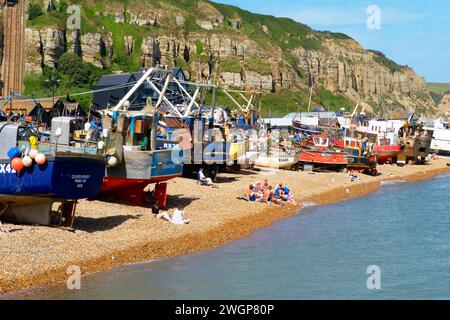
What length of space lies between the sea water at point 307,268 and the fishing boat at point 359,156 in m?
23.1

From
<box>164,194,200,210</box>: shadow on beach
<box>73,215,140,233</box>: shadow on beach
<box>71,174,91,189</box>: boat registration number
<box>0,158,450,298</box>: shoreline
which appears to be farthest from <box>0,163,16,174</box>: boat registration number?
<box>164,194,200,210</box>: shadow on beach

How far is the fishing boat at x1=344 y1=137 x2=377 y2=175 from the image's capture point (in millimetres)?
60125

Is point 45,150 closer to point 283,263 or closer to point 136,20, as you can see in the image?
point 283,263

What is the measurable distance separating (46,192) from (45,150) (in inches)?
61.6

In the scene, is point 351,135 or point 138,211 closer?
point 138,211

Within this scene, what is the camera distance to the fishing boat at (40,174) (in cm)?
2264

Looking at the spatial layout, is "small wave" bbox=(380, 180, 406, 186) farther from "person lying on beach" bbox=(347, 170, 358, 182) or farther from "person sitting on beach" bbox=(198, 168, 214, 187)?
"person sitting on beach" bbox=(198, 168, 214, 187)

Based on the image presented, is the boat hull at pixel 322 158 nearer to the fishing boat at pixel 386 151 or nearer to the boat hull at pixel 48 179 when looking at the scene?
the fishing boat at pixel 386 151

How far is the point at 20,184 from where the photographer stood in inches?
893

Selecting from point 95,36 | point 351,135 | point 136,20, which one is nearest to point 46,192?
point 351,135

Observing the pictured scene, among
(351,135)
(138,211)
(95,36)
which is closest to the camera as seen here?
(138,211)

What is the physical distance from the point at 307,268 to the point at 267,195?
1296 centimetres

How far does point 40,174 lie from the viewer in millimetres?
22703

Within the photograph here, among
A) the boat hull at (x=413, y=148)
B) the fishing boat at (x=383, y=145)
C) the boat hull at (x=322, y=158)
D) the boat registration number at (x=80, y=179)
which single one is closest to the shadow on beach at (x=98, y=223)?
the boat registration number at (x=80, y=179)
